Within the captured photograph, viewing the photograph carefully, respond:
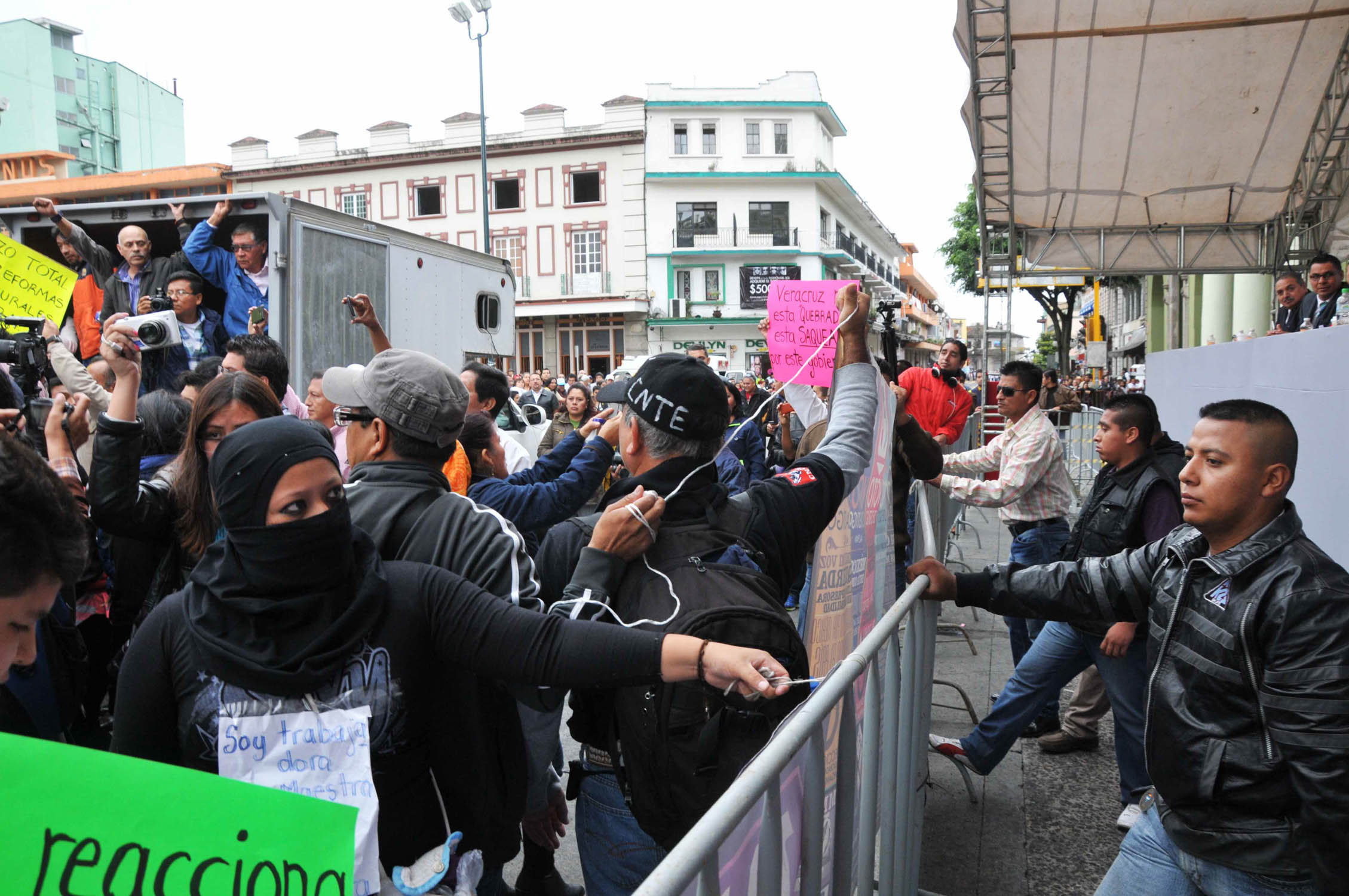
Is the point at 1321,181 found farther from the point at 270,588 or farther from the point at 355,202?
the point at 355,202

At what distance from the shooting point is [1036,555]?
17.8ft

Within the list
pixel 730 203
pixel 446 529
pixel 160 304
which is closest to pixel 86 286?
pixel 160 304

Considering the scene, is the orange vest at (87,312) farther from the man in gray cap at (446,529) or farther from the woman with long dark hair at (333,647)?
the woman with long dark hair at (333,647)

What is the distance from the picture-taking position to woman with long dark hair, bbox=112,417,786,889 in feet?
5.44

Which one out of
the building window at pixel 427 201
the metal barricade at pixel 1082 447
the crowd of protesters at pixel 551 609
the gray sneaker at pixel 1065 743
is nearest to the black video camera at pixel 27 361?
the crowd of protesters at pixel 551 609

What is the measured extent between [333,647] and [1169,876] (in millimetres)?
2084

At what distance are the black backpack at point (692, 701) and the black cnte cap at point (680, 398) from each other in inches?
9.9

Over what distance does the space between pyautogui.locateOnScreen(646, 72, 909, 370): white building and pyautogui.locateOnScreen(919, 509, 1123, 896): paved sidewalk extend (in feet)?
129

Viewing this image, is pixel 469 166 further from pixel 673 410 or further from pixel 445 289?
pixel 673 410

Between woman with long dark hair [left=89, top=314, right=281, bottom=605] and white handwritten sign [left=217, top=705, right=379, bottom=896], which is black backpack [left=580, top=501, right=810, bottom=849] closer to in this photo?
white handwritten sign [left=217, top=705, right=379, bottom=896]

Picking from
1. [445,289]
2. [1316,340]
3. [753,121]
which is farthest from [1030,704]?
[753,121]

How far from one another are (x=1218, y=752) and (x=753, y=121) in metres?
46.9

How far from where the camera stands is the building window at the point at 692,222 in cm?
4431

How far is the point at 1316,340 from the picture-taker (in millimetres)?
4613
